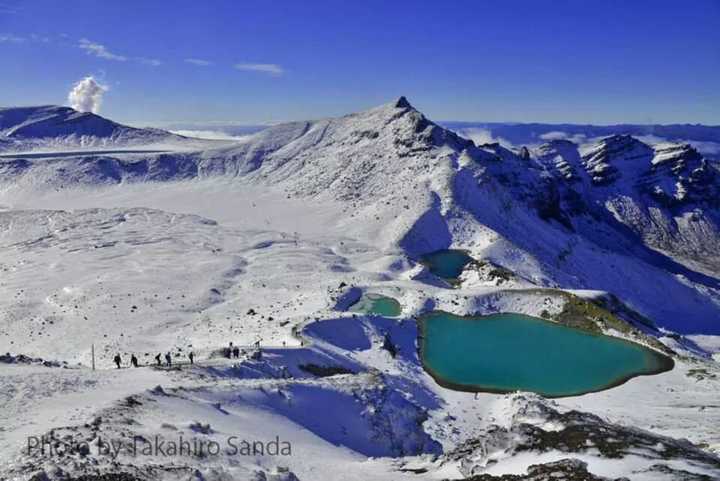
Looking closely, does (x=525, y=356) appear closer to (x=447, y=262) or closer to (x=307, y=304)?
(x=307, y=304)

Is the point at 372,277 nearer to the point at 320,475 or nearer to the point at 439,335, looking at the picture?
the point at 439,335

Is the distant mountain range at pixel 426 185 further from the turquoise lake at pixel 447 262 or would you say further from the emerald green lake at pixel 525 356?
the emerald green lake at pixel 525 356

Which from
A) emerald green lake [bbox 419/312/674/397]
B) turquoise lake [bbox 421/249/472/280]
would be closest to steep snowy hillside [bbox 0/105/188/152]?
turquoise lake [bbox 421/249/472/280]

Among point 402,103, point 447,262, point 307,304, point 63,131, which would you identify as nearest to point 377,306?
point 307,304

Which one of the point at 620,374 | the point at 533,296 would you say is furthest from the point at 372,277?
the point at 620,374

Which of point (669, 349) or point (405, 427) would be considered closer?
point (405, 427)
